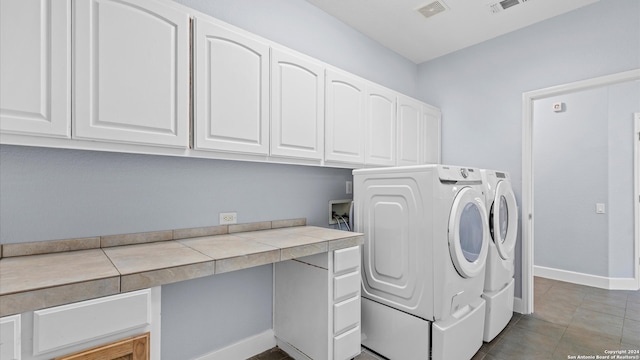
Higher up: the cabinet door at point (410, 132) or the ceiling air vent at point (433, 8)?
the ceiling air vent at point (433, 8)

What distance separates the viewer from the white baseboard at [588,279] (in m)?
3.48

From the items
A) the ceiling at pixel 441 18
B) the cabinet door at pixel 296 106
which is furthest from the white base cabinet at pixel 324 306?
the ceiling at pixel 441 18

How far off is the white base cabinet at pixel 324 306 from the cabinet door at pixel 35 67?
1477 millimetres

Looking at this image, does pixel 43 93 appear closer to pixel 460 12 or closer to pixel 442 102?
pixel 460 12

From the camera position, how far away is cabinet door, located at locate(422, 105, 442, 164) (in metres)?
3.35

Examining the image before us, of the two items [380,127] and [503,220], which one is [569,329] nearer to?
[503,220]

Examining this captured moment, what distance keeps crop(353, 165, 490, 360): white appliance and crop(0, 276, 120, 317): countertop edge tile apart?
167 centimetres

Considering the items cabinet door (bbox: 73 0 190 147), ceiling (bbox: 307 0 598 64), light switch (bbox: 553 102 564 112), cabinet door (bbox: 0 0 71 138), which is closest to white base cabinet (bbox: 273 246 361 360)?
cabinet door (bbox: 73 0 190 147)

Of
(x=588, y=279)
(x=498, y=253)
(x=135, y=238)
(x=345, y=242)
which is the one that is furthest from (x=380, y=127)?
(x=588, y=279)

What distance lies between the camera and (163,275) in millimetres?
1193

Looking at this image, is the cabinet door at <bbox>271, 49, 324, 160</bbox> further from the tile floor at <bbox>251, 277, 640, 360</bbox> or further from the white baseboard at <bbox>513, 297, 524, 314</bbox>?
the white baseboard at <bbox>513, 297, 524, 314</bbox>

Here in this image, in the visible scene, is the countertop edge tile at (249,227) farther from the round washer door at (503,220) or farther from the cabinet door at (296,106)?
the round washer door at (503,220)

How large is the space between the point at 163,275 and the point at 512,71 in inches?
140

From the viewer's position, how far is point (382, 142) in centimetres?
276
